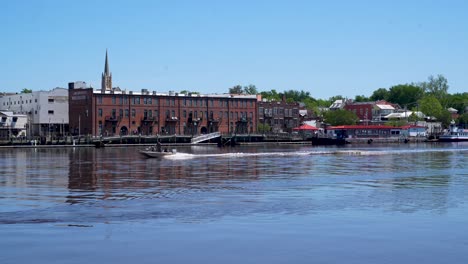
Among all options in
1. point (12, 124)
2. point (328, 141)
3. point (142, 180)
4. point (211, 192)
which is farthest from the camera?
point (328, 141)

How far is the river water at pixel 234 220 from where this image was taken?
22.4 meters

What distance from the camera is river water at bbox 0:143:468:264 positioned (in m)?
22.4

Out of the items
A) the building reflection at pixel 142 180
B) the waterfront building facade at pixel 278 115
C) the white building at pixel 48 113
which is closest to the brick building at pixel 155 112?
the white building at pixel 48 113

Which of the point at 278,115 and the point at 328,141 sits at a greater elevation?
the point at 278,115

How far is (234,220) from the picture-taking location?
29.0m

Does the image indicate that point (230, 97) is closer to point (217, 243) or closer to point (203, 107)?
point (203, 107)

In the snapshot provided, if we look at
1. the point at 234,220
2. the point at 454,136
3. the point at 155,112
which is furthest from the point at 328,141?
the point at 234,220

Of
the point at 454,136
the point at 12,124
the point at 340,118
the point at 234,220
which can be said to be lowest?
the point at 234,220

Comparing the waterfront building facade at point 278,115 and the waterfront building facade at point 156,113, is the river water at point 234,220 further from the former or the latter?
the waterfront building facade at point 278,115

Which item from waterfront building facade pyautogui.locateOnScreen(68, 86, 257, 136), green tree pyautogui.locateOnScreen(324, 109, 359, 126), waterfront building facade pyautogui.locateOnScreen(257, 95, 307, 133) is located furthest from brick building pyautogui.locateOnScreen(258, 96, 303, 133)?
green tree pyautogui.locateOnScreen(324, 109, 359, 126)

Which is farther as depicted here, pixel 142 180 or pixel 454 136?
pixel 454 136

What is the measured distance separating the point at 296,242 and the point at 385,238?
136 inches

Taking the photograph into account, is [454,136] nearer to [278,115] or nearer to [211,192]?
[278,115]

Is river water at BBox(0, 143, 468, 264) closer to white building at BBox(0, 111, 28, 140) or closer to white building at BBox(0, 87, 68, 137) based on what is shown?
white building at BBox(0, 111, 28, 140)
